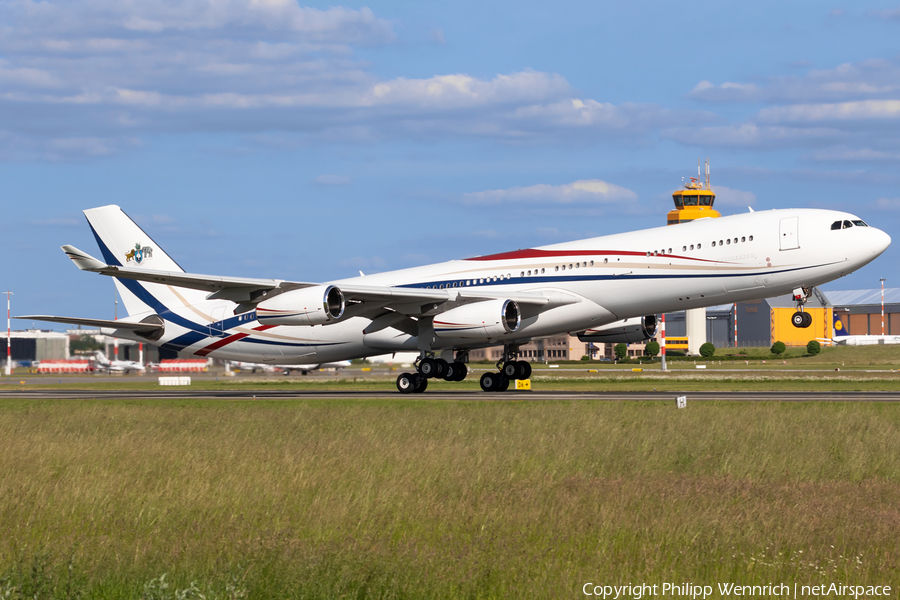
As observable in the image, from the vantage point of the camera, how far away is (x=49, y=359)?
326 feet

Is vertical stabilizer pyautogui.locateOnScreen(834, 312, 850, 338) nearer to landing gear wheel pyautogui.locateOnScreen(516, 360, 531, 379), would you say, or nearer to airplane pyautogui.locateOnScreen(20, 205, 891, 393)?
airplane pyautogui.locateOnScreen(20, 205, 891, 393)

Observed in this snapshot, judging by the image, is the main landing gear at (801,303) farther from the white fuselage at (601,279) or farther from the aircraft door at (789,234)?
the aircraft door at (789,234)

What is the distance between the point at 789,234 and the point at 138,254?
31.7 m

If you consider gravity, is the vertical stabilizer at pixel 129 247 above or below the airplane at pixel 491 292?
above

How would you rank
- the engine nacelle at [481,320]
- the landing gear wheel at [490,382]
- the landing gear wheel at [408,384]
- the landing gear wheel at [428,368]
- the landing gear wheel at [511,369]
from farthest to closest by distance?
the landing gear wheel at [511,369]
the landing gear wheel at [490,382]
the landing gear wheel at [408,384]
the landing gear wheel at [428,368]
the engine nacelle at [481,320]

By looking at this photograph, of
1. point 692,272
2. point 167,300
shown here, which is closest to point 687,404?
point 692,272

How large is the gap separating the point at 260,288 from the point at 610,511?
27.7m

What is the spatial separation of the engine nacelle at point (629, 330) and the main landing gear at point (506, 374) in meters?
3.62

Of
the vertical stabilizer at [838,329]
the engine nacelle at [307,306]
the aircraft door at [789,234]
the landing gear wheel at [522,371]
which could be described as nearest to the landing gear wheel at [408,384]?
the landing gear wheel at [522,371]

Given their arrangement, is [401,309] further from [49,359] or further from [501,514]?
[49,359]

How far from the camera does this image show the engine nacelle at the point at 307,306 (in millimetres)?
35969

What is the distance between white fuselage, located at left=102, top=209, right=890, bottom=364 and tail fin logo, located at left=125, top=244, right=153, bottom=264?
128 centimetres

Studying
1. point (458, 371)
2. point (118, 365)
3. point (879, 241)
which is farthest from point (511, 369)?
point (118, 365)

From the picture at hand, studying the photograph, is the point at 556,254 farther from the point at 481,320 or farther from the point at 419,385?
the point at 419,385
